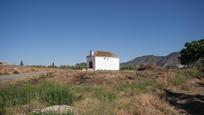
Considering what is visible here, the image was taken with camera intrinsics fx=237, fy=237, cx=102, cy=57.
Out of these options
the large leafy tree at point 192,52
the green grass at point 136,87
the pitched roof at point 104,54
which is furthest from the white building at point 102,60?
the green grass at point 136,87

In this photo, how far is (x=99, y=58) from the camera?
43969 mm

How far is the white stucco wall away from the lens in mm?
43812

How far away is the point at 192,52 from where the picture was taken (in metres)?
51.2

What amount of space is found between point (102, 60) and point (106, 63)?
1.22 meters

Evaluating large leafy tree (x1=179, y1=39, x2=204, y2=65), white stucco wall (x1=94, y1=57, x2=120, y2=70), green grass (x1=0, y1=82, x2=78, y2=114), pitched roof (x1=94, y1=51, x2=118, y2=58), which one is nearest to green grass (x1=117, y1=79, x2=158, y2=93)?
green grass (x1=0, y1=82, x2=78, y2=114)

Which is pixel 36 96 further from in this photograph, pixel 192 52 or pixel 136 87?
pixel 192 52

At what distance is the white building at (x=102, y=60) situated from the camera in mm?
43781

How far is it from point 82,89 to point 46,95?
3255 millimetres

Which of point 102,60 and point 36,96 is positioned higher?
point 102,60

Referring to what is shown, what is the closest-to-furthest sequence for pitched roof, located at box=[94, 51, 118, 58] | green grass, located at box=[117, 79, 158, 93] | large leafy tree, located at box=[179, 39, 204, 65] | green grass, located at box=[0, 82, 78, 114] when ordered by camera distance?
green grass, located at box=[0, 82, 78, 114]
green grass, located at box=[117, 79, 158, 93]
pitched roof, located at box=[94, 51, 118, 58]
large leafy tree, located at box=[179, 39, 204, 65]

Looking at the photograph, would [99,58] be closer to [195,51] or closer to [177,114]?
[195,51]

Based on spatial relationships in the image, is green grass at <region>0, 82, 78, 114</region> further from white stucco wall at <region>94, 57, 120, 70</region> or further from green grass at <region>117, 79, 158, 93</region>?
white stucco wall at <region>94, 57, 120, 70</region>

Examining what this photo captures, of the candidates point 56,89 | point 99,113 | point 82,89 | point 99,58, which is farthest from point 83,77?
point 99,58

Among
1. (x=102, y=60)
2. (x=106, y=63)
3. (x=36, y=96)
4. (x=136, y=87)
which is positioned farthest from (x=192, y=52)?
(x=36, y=96)
